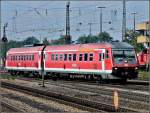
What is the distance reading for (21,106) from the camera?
1984 centimetres

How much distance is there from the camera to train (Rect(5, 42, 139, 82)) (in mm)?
32812

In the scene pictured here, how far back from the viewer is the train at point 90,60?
32812 mm

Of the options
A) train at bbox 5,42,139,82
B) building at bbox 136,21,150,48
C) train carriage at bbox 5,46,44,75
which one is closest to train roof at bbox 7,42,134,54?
train at bbox 5,42,139,82

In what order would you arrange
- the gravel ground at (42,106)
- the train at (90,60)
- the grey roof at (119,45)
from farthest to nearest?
the grey roof at (119,45) → the train at (90,60) → the gravel ground at (42,106)

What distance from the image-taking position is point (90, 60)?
34.8 metres

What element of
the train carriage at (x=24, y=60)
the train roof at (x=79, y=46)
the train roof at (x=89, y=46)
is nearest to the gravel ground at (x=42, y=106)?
the train roof at (x=89, y=46)

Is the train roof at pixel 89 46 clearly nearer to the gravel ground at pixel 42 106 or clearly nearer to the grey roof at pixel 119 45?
the grey roof at pixel 119 45

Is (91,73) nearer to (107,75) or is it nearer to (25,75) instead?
(107,75)

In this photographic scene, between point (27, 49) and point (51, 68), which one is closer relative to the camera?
point (51, 68)

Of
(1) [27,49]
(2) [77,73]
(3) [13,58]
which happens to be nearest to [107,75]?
(2) [77,73]

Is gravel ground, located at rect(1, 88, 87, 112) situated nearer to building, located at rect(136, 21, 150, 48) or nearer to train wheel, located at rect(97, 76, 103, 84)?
train wheel, located at rect(97, 76, 103, 84)

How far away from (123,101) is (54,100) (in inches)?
119

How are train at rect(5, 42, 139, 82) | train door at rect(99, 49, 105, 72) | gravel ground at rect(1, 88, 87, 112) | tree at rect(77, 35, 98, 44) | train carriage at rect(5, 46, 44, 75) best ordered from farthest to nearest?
train carriage at rect(5, 46, 44, 75) < tree at rect(77, 35, 98, 44) < train door at rect(99, 49, 105, 72) < train at rect(5, 42, 139, 82) < gravel ground at rect(1, 88, 87, 112)

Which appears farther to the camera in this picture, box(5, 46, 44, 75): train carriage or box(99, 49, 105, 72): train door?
box(5, 46, 44, 75): train carriage
